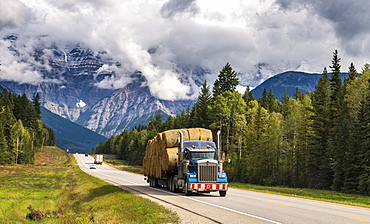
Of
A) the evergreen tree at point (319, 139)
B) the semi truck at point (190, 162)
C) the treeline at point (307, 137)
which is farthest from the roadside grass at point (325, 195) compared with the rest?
the evergreen tree at point (319, 139)

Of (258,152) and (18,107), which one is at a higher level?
(18,107)

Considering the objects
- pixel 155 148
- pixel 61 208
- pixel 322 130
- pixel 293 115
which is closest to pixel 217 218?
pixel 61 208

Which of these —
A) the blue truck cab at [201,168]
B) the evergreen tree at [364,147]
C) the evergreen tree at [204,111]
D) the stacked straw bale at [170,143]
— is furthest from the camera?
the evergreen tree at [204,111]

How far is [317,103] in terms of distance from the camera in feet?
170


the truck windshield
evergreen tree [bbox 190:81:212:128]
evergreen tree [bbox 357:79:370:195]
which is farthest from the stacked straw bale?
evergreen tree [bbox 190:81:212:128]

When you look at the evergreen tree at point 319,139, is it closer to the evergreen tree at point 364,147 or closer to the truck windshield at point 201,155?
the evergreen tree at point 364,147

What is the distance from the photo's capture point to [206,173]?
23.8 metres

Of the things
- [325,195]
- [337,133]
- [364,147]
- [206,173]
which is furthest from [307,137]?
[206,173]

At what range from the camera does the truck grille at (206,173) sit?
23667mm

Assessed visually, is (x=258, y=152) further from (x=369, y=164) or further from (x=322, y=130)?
(x=369, y=164)

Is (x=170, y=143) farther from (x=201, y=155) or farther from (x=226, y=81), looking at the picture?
(x=226, y=81)

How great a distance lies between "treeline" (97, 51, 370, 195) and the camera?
38594 mm

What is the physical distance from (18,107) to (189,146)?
10946 cm

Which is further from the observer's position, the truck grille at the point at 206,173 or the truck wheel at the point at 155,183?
the truck wheel at the point at 155,183
